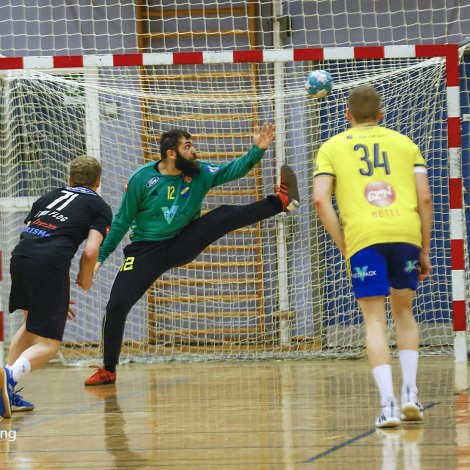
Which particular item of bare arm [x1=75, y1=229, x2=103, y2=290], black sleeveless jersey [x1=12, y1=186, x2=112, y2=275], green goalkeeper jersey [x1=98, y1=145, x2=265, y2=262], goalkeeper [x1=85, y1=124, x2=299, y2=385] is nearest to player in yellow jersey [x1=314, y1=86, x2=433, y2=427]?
bare arm [x1=75, y1=229, x2=103, y2=290]

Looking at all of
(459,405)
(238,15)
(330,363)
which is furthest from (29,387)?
(238,15)

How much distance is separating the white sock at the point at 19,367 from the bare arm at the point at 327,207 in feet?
6.68

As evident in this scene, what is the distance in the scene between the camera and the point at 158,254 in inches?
290

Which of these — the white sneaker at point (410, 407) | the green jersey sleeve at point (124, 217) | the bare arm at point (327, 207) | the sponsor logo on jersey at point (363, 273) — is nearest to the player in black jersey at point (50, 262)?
the green jersey sleeve at point (124, 217)

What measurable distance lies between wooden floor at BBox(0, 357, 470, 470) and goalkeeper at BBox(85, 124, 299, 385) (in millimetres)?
648

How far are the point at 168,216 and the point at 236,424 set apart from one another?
232 cm

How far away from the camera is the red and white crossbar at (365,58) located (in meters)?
7.59

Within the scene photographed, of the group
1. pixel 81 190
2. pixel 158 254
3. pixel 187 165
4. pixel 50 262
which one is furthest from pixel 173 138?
pixel 50 262

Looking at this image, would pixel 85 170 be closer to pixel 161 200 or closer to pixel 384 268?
pixel 161 200

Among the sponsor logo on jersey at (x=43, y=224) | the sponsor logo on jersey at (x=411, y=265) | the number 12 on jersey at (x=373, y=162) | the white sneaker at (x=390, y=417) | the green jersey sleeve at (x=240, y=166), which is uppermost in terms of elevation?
the green jersey sleeve at (x=240, y=166)

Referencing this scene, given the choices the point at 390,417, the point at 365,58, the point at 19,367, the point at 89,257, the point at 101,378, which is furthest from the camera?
the point at 365,58

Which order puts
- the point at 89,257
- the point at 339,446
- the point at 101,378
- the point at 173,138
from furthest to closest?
the point at 101,378 < the point at 173,138 < the point at 89,257 < the point at 339,446

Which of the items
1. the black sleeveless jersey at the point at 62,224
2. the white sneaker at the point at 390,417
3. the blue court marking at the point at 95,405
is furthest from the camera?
the black sleeveless jersey at the point at 62,224

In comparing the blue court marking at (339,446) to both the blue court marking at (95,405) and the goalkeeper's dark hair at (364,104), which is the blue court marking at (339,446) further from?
the blue court marking at (95,405)
